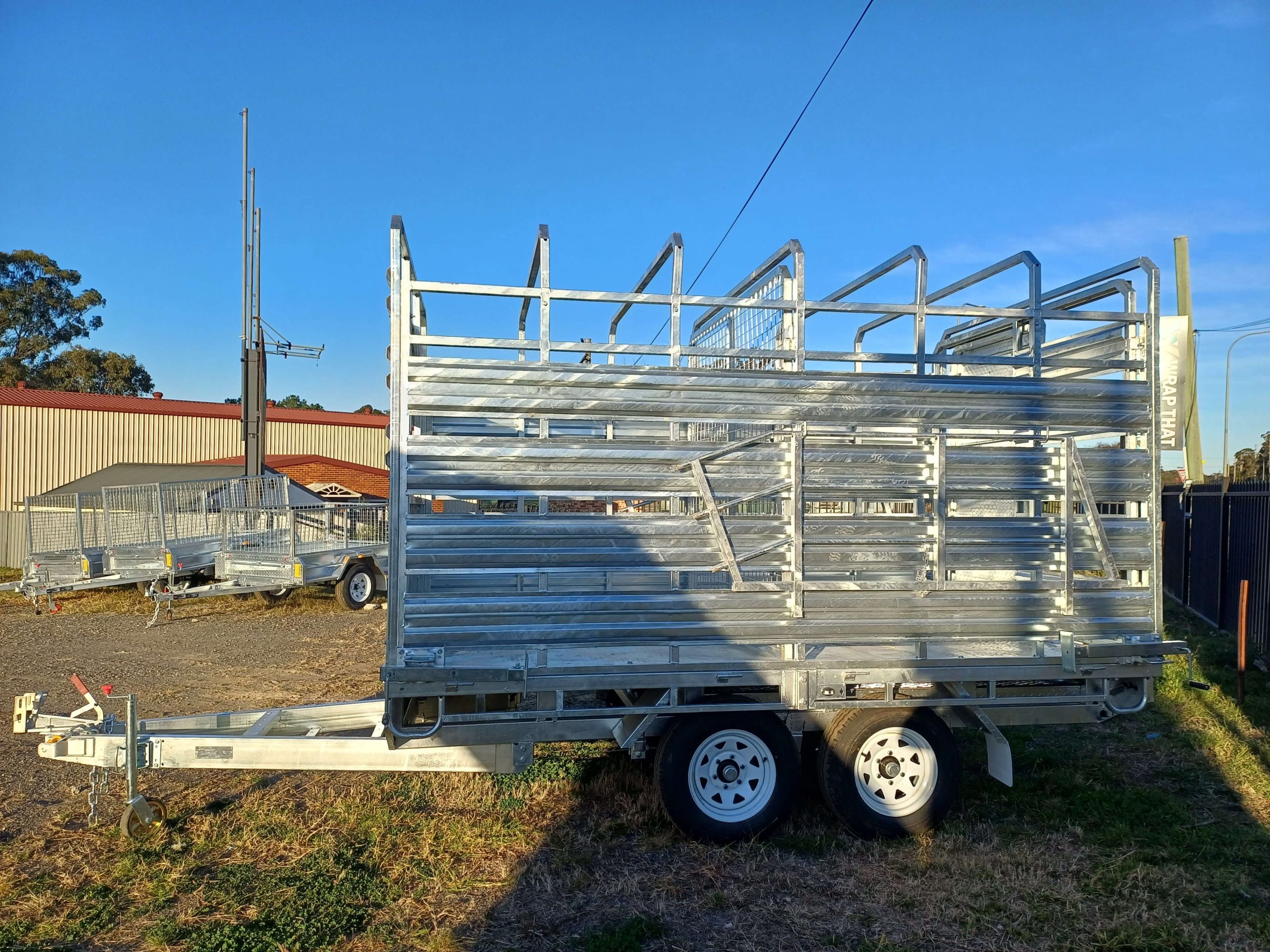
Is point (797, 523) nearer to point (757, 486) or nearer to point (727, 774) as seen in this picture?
point (757, 486)

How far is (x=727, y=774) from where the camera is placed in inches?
197

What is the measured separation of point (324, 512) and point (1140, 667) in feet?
42.8

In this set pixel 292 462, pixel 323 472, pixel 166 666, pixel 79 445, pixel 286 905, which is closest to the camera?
pixel 286 905

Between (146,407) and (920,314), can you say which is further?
(146,407)

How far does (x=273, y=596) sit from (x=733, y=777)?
501 inches

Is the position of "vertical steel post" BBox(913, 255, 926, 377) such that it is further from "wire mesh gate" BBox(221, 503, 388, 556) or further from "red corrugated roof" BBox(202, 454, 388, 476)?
"red corrugated roof" BBox(202, 454, 388, 476)

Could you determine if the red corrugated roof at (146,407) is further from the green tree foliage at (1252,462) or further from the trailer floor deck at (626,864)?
the green tree foliage at (1252,462)

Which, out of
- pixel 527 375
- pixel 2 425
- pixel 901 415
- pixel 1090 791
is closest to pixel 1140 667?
pixel 1090 791

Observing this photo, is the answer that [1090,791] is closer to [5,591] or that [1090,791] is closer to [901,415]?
[901,415]

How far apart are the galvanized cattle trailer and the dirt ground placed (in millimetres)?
1382

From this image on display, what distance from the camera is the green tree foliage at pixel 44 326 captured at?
40.8 m

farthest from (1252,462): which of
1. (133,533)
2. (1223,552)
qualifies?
(133,533)

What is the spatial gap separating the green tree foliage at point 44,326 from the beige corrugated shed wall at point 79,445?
16.1 m

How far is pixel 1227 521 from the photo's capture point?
11984 mm
